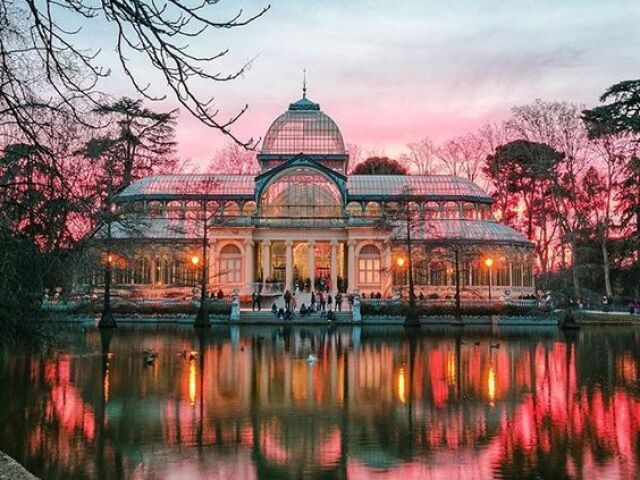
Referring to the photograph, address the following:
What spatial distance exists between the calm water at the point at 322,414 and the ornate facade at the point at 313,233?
90.3ft

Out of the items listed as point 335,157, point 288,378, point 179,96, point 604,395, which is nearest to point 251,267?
point 335,157

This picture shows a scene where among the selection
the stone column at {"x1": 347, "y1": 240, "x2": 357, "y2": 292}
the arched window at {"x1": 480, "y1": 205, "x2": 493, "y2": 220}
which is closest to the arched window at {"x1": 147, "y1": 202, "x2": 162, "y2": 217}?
the stone column at {"x1": 347, "y1": 240, "x2": 357, "y2": 292}

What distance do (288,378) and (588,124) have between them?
33961 millimetres

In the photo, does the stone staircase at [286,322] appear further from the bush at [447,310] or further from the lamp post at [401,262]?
the lamp post at [401,262]

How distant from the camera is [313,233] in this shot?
190 feet

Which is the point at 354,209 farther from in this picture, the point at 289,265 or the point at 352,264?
the point at 289,265

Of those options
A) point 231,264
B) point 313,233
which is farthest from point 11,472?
point 313,233

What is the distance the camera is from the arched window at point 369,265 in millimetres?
58094

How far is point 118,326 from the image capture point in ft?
131

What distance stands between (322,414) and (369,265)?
43.7 m

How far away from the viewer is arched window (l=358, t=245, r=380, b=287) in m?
58.1

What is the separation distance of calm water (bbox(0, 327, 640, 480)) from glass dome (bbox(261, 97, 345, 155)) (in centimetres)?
3772

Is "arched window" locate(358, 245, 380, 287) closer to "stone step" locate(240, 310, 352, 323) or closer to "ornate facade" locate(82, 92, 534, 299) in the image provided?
"ornate facade" locate(82, 92, 534, 299)

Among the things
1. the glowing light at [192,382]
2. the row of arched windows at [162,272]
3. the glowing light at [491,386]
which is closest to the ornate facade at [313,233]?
the row of arched windows at [162,272]
